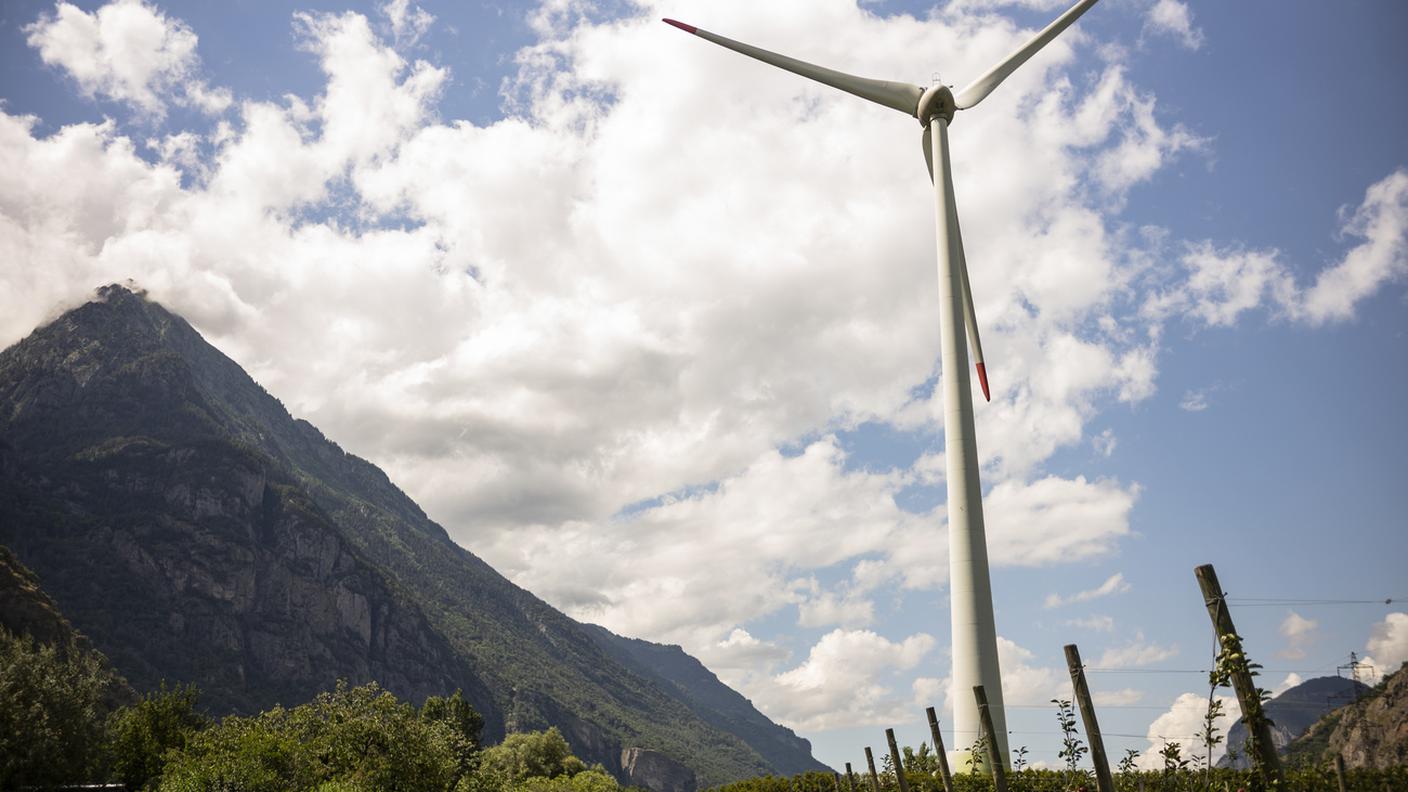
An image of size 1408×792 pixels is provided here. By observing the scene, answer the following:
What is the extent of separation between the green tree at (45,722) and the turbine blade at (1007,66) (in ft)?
193

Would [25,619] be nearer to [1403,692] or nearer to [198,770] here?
[198,770]

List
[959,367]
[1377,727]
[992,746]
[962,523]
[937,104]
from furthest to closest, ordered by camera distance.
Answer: [1377,727] → [937,104] → [959,367] → [962,523] → [992,746]

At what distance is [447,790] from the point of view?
47938 mm

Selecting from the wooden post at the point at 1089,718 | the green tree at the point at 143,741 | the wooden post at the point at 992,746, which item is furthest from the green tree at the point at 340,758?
the wooden post at the point at 1089,718

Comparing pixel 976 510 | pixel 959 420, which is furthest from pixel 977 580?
pixel 959 420

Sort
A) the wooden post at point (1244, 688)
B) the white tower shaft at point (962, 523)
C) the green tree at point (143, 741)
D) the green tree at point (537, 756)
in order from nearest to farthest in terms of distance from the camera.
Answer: the wooden post at point (1244, 688) → the white tower shaft at point (962, 523) → the green tree at point (143, 741) → the green tree at point (537, 756)

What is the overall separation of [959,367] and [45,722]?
50771mm

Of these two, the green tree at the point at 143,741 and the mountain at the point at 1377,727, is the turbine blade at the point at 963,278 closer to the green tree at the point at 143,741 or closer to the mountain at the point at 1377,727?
the green tree at the point at 143,741

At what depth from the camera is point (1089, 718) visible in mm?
18453

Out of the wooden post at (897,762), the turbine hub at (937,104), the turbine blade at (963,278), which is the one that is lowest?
the wooden post at (897,762)

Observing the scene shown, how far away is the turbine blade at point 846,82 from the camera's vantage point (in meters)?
50.8

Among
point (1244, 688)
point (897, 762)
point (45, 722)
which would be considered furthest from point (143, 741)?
point (1244, 688)

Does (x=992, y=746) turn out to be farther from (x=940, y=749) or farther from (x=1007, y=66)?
(x=1007, y=66)

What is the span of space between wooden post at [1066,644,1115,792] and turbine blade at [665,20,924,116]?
1510 inches
